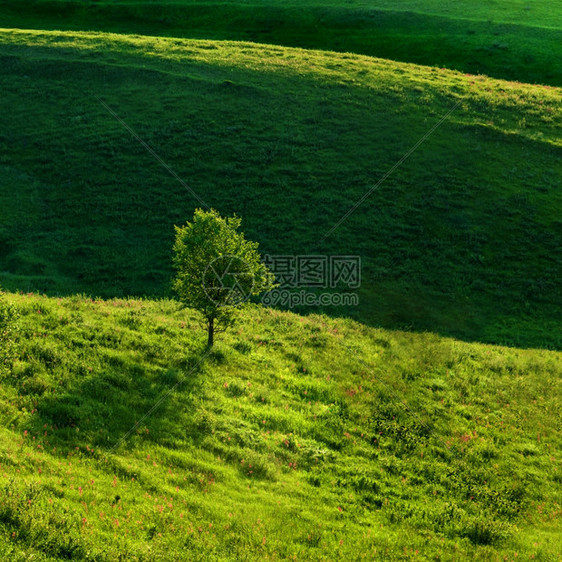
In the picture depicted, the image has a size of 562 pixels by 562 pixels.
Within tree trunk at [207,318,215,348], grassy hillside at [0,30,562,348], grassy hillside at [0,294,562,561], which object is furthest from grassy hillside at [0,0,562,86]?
tree trunk at [207,318,215,348]

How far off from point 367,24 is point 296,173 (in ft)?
171

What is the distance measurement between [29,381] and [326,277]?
68.2 ft

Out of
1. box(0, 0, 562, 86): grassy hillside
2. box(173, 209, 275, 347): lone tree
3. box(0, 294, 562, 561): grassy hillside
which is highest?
box(0, 0, 562, 86): grassy hillside

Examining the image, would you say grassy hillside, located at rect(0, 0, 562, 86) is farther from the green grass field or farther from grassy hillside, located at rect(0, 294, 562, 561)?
grassy hillside, located at rect(0, 294, 562, 561)

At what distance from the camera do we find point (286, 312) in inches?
1073

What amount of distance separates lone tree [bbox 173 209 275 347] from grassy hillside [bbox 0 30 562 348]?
33.4 feet

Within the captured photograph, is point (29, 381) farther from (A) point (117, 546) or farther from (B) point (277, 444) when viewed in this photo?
(B) point (277, 444)

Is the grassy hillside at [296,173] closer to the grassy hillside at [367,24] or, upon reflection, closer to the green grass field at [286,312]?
the green grass field at [286,312]

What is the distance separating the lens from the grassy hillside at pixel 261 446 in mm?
10414

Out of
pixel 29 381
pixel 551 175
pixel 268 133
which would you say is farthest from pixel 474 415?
pixel 268 133

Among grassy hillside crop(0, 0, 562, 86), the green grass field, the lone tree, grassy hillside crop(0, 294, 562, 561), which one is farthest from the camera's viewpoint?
grassy hillside crop(0, 0, 562, 86)

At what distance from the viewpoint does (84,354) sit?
663 inches

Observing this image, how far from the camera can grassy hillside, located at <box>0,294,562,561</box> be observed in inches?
410

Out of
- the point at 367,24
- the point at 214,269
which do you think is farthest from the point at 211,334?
the point at 367,24
